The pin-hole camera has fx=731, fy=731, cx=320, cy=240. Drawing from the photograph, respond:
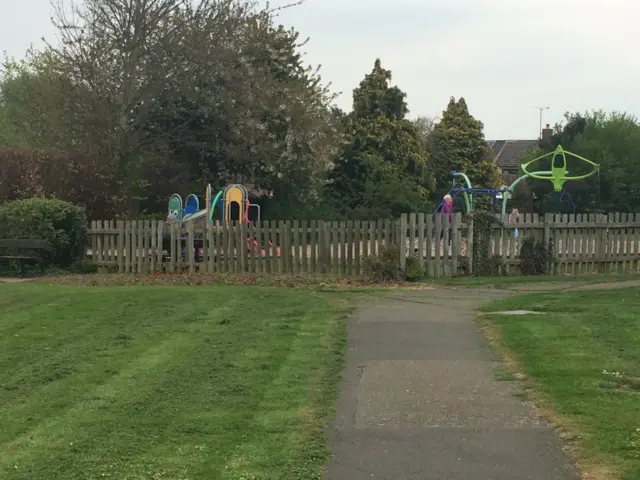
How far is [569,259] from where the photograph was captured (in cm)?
1742

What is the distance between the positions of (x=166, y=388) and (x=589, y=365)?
408cm

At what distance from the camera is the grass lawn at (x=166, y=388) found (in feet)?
15.7

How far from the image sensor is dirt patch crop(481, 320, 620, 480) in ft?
14.9

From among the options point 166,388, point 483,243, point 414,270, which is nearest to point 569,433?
point 166,388

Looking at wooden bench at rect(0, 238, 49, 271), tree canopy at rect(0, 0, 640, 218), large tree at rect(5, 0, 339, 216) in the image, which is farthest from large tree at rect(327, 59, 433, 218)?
wooden bench at rect(0, 238, 49, 271)

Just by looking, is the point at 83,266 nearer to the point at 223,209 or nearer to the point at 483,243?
the point at 223,209

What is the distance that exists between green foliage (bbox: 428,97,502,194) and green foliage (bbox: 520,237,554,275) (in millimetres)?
32198

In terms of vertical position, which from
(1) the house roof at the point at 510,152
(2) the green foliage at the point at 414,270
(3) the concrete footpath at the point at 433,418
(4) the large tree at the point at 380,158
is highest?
(1) the house roof at the point at 510,152

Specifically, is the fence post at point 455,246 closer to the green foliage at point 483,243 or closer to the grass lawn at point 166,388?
the green foliage at point 483,243

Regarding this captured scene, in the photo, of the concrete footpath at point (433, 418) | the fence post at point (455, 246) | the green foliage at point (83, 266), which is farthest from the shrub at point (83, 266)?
the concrete footpath at point (433, 418)

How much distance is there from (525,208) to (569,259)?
1112 inches

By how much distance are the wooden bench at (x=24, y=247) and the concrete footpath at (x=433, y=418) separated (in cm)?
1059

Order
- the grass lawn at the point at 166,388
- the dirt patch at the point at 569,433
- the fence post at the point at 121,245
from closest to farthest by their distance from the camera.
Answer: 1. the dirt patch at the point at 569,433
2. the grass lawn at the point at 166,388
3. the fence post at the point at 121,245

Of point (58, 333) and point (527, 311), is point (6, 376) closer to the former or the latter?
point (58, 333)
